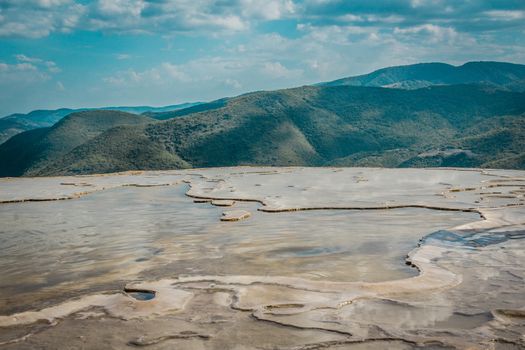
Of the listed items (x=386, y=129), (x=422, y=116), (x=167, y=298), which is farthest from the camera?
(x=422, y=116)

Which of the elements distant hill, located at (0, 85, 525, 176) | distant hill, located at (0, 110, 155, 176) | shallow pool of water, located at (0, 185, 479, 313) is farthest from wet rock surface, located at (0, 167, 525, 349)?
distant hill, located at (0, 110, 155, 176)

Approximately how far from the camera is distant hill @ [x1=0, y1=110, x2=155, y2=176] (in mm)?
149750

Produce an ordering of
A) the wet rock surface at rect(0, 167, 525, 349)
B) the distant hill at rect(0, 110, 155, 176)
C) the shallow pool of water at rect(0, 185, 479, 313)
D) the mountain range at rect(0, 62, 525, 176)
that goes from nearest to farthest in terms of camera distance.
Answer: the wet rock surface at rect(0, 167, 525, 349)
the shallow pool of water at rect(0, 185, 479, 313)
the mountain range at rect(0, 62, 525, 176)
the distant hill at rect(0, 110, 155, 176)

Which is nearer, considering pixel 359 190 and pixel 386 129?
pixel 359 190

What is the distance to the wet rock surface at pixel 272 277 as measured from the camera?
6242 mm

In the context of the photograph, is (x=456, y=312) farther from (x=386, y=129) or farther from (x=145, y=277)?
(x=386, y=129)

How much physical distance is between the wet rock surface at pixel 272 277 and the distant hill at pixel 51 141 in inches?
5133

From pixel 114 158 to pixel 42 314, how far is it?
107492mm

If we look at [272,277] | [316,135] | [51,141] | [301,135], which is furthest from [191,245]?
[51,141]

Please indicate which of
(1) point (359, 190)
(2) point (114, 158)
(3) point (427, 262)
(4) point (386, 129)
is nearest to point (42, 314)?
(3) point (427, 262)

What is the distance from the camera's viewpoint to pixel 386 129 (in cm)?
16588

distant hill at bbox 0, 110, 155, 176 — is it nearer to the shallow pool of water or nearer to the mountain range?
the mountain range

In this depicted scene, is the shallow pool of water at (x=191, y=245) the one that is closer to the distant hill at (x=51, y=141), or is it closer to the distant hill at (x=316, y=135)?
the distant hill at (x=316, y=135)

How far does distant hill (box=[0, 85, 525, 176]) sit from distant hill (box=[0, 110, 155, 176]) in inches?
29.7
